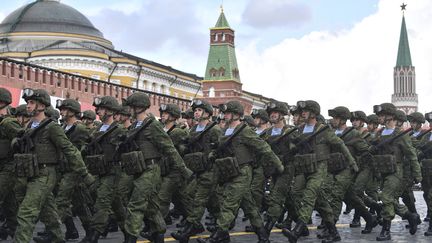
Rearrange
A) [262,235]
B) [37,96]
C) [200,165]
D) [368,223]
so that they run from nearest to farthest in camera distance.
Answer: [37,96], [262,235], [200,165], [368,223]

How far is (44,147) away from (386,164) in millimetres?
5123

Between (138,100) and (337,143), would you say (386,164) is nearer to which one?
(337,143)

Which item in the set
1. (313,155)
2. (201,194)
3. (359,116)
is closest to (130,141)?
(201,194)

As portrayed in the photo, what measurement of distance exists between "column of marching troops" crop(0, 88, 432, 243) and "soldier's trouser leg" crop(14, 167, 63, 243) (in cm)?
1

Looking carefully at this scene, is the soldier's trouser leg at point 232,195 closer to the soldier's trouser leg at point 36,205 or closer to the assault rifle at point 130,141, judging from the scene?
the assault rifle at point 130,141

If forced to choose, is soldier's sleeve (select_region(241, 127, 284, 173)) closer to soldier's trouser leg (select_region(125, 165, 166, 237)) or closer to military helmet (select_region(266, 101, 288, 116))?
military helmet (select_region(266, 101, 288, 116))

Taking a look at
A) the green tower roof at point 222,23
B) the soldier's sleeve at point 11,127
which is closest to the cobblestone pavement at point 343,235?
the soldier's sleeve at point 11,127

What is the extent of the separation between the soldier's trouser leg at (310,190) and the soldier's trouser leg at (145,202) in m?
1.97

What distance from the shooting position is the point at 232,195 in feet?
31.0

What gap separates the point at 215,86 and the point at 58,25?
23913mm

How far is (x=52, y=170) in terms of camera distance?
8.19 meters

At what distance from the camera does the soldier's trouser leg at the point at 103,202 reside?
9078 millimetres

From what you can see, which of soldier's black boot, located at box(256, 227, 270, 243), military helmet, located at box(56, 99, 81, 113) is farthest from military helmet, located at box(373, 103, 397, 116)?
military helmet, located at box(56, 99, 81, 113)

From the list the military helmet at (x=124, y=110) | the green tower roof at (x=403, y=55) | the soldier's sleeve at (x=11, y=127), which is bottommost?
the soldier's sleeve at (x=11, y=127)
